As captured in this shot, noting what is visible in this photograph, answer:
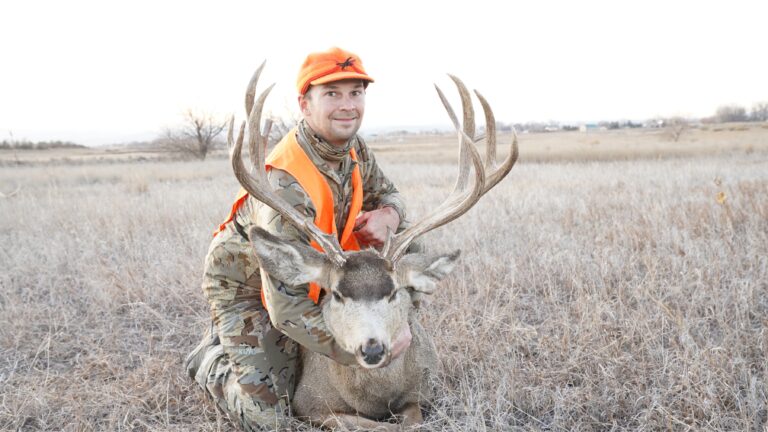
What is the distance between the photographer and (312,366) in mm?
3303

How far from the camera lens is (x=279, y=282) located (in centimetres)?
287

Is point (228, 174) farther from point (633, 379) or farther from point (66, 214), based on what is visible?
point (633, 379)

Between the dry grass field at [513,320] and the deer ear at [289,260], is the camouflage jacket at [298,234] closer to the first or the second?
the deer ear at [289,260]

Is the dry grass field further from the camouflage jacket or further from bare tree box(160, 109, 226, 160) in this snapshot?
bare tree box(160, 109, 226, 160)

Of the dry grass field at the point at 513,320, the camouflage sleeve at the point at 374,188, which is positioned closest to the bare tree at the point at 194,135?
the dry grass field at the point at 513,320

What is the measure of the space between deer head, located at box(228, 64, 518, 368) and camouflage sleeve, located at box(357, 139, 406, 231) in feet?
3.15

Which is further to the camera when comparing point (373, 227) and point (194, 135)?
point (194, 135)

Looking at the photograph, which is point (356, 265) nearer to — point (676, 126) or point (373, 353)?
point (373, 353)

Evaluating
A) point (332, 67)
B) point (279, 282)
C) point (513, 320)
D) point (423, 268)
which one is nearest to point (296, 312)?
point (279, 282)

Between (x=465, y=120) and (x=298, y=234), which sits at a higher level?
(x=465, y=120)

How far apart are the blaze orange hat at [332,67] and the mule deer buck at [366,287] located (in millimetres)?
375

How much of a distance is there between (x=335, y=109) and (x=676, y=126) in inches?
1469

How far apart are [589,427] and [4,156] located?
32793 millimetres

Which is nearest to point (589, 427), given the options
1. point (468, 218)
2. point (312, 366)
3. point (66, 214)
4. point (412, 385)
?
point (412, 385)
